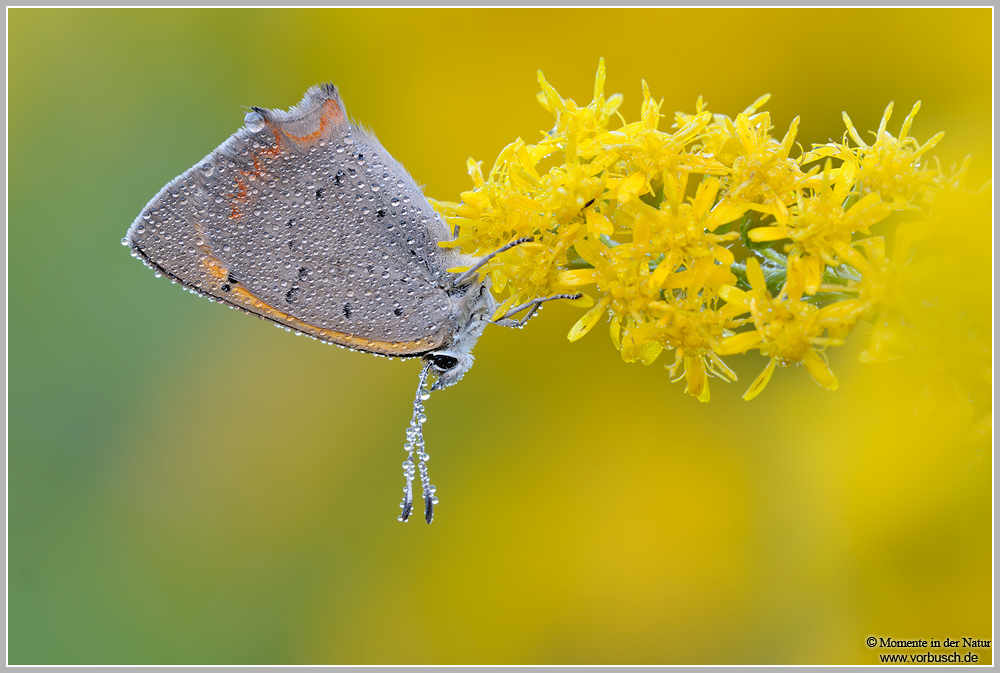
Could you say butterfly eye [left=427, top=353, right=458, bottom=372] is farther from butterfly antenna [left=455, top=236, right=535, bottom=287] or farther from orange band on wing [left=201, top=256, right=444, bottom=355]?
butterfly antenna [left=455, top=236, right=535, bottom=287]

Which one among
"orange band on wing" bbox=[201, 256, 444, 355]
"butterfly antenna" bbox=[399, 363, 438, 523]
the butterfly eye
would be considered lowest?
"butterfly antenna" bbox=[399, 363, 438, 523]

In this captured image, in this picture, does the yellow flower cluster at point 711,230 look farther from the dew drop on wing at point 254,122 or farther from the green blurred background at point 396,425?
the green blurred background at point 396,425

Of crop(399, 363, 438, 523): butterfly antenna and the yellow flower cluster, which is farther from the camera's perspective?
crop(399, 363, 438, 523): butterfly antenna

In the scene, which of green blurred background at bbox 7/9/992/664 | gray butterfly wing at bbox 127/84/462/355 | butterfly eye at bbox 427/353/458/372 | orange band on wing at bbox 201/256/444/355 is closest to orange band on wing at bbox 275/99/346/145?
gray butterfly wing at bbox 127/84/462/355

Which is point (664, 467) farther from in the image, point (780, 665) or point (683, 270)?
point (683, 270)

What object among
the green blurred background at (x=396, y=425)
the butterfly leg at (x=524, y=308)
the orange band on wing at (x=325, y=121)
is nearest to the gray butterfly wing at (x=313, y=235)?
the orange band on wing at (x=325, y=121)
